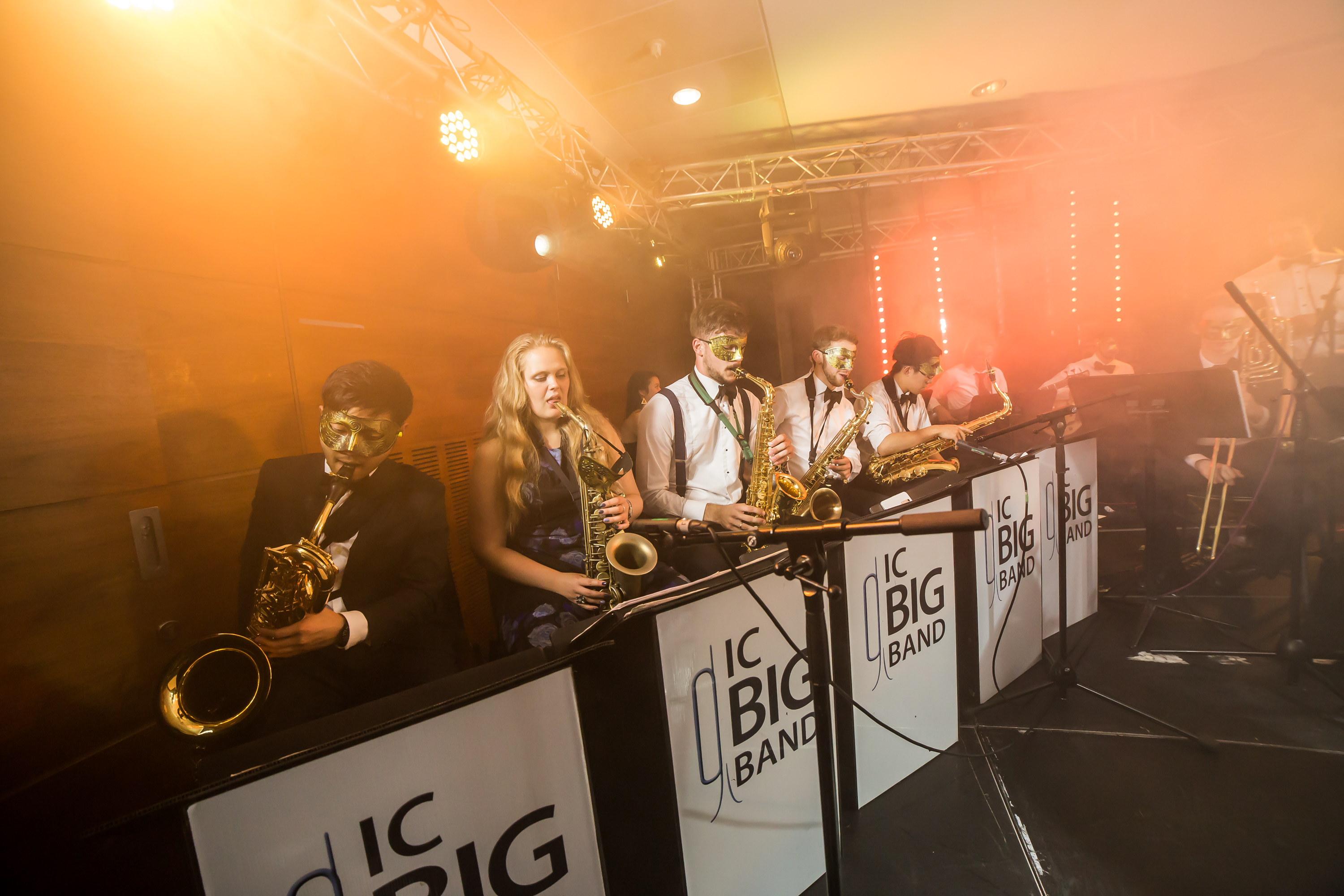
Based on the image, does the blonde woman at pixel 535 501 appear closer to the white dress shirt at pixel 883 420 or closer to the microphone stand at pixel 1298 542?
the white dress shirt at pixel 883 420

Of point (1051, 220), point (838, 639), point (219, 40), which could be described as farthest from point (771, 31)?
point (1051, 220)

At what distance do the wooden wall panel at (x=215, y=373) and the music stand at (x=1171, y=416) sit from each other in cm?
524

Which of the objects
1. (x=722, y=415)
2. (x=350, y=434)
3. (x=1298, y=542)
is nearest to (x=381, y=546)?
(x=350, y=434)

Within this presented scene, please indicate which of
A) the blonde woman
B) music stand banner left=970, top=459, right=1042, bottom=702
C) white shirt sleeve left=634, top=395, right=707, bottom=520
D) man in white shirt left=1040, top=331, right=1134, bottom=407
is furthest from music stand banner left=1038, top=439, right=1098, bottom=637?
man in white shirt left=1040, top=331, right=1134, bottom=407

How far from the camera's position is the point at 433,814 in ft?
3.76

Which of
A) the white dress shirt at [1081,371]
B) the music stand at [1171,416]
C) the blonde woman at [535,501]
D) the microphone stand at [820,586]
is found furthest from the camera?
the white dress shirt at [1081,371]

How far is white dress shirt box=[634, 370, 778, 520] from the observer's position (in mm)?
3023

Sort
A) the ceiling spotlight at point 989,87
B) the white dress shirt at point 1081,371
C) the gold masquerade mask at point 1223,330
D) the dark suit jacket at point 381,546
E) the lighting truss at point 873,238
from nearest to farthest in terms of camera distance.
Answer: the dark suit jacket at point 381,546 → the gold masquerade mask at point 1223,330 → the ceiling spotlight at point 989,87 → the white dress shirt at point 1081,371 → the lighting truss at point 873,238

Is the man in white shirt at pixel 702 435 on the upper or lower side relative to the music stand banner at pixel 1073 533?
upper

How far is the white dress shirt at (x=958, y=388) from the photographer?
6.77 m

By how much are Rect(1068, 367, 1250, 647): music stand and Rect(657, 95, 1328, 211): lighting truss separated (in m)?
3.39

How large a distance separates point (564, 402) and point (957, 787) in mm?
2589

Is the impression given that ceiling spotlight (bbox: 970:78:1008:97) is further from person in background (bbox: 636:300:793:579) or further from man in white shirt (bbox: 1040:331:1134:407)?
person in background (bbox: 636:300:793:579)

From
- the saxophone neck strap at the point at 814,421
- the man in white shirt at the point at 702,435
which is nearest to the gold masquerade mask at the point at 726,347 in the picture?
the man in white shirt at the point at 702,435
